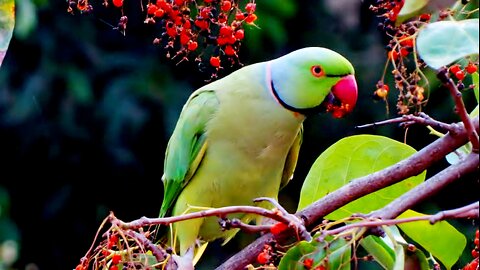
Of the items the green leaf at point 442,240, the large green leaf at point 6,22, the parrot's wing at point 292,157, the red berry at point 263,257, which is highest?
the large green leaf at point 6,22

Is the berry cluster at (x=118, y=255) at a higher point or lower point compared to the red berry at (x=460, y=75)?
lower

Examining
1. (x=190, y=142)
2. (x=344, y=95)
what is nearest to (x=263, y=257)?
(x=344, y=95)

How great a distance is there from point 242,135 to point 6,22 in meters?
0.63

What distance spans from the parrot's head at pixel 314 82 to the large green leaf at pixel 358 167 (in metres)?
0.33

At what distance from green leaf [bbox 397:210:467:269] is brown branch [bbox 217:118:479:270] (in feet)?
0.43

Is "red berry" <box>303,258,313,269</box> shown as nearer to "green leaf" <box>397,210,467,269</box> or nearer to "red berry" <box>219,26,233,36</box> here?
"green leaf" <box>397,210,467,269</box>

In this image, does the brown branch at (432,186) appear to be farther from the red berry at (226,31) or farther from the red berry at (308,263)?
the red berry at (226,31)

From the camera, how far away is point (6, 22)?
0.97 m

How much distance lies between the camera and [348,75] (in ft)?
4.64

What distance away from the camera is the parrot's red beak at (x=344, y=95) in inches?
55.2

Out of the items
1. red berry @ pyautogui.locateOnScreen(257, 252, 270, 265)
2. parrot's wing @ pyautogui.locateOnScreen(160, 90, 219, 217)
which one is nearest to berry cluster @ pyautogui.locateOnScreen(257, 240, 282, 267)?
red berry @ pyautogui.locateOnScreen(257, 252, 270, 265)

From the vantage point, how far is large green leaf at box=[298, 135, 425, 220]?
1.03 m

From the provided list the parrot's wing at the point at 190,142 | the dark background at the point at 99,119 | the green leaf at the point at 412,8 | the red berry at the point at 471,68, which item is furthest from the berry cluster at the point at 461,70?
the dark background at the point at 99,119

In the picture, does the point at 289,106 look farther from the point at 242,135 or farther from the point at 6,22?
the point at 6,22
